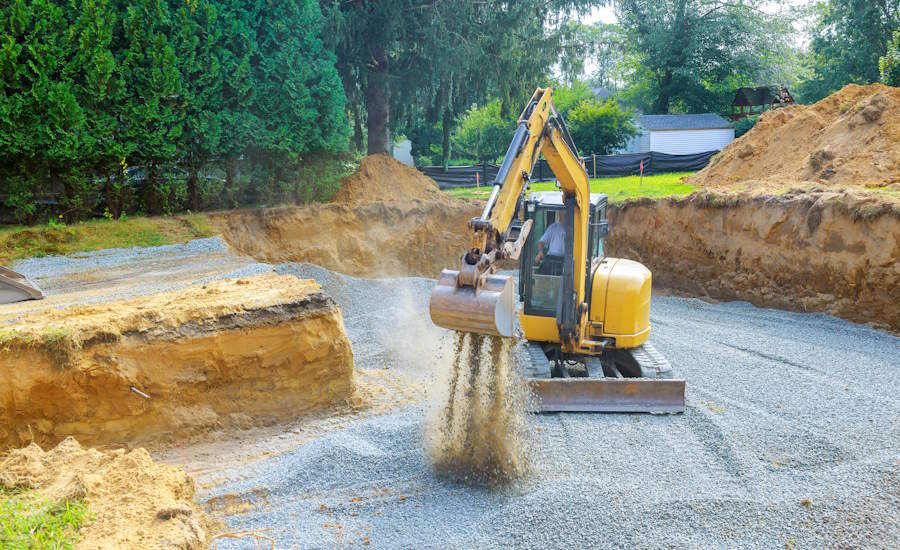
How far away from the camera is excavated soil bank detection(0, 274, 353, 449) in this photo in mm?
6473

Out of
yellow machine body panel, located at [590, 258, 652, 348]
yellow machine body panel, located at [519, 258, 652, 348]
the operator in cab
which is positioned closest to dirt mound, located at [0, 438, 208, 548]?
yellow machine body panel, located at [519, 258, 652, 348]

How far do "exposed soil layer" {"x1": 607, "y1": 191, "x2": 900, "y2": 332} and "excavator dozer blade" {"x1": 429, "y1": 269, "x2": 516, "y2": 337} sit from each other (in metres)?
9.32

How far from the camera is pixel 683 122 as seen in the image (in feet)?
125

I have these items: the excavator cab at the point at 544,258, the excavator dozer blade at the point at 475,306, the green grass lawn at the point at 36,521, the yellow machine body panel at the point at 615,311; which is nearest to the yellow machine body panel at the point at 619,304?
the yellow machine body panel at the point at 615,311

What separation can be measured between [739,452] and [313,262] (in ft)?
34.9

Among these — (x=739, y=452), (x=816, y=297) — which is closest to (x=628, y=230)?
(x=816, y=297)

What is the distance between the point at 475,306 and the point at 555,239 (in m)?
3.31

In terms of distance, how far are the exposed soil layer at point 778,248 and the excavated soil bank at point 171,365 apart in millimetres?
9283

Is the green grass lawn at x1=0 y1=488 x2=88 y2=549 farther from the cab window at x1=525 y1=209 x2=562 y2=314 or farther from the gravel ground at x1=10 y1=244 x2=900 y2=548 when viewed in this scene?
the cab window at x1=525 y1=209 x2=562 y2=314

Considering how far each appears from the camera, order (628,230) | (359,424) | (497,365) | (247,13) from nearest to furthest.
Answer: (497,365) < (359,424) < (247,13) < (628,230)

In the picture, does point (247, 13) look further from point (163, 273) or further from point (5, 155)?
point (163, 273)

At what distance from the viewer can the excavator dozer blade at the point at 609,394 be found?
7.63 m

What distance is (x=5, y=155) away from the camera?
37.8 ft

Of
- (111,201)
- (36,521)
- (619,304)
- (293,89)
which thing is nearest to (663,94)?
(293,89)
